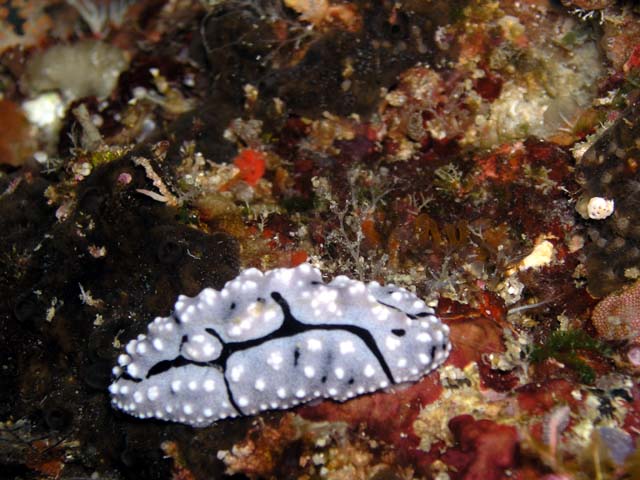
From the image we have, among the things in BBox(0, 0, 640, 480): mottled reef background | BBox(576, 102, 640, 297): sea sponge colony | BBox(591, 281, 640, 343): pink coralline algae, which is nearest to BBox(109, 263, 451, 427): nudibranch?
BBox(0, 0, 640, 480): mottled reef background

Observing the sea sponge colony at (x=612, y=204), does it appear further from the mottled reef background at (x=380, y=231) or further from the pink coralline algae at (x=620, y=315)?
the pink coralline algae at (x=620, y=315)

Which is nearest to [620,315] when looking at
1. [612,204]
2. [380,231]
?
[612,204]

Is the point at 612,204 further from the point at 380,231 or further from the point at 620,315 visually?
the point at 380,231

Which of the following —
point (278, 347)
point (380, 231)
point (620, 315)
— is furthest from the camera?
point (380, 231)

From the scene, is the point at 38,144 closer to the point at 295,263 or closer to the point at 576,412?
the point at 295,263

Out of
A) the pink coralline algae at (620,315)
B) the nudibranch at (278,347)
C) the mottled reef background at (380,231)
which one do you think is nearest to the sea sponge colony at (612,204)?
the mottled reef background at (380,231)
